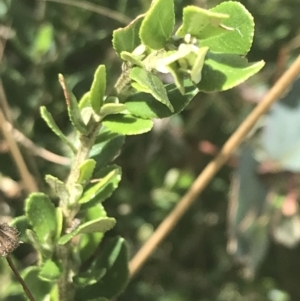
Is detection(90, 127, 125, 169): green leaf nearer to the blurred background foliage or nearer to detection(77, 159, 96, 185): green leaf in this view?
detection(77, 159, 96, 185): green leaf

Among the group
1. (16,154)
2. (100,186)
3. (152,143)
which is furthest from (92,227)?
(152,143)

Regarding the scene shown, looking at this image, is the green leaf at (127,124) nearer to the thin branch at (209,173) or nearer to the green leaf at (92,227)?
the green leaf at (92,227)

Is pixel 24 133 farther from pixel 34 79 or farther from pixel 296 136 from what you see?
pixel 296 136

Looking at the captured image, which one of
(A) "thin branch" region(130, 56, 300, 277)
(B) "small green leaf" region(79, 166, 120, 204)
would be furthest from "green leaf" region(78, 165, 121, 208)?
(A) "thin branch" region(130, 56, 300, 277)

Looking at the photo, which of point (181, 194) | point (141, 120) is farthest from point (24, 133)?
point (141, 120)

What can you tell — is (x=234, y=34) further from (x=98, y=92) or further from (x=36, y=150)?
(x=36, y=150)
